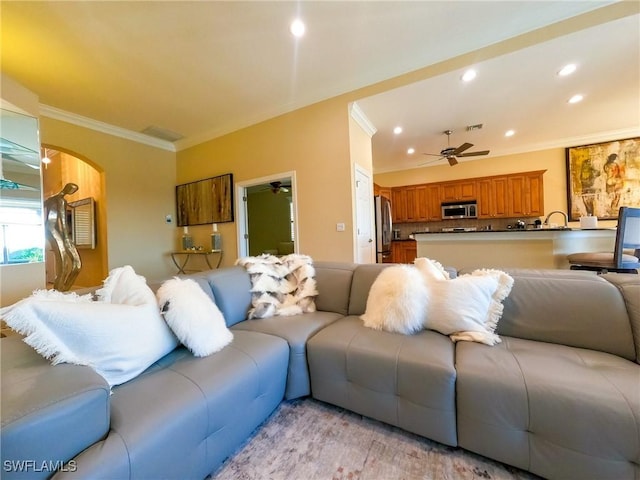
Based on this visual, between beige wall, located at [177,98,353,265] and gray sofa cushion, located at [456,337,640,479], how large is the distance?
96.4 inches

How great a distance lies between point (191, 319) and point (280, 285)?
2.96ft

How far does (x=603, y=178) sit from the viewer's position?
495 cm

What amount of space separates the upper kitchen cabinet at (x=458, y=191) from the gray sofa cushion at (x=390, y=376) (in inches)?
215

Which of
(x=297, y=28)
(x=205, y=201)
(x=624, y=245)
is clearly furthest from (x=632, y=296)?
(x=205, y=201)

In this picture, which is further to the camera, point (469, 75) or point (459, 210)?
point (459, 210)

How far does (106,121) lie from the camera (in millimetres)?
4199

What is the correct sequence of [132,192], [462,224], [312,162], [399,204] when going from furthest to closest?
1. [399,204]
2. [462,224]
3. [132,192]
4. [312,162]

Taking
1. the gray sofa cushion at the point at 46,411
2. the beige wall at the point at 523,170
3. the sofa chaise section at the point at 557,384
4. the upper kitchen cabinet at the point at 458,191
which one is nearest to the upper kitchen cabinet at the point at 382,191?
the beige wall at the point at 523,170

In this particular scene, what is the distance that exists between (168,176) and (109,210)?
1.29 meters

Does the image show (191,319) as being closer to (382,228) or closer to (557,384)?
(557,384)

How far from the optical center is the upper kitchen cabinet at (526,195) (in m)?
5.37

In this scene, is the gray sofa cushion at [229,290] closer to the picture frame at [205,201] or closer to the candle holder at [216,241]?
the picture frame at [205,201]

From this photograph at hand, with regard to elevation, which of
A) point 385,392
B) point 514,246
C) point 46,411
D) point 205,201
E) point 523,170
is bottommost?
point 385,392

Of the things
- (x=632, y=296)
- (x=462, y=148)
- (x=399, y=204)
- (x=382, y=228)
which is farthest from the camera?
(x=399, y=204)
